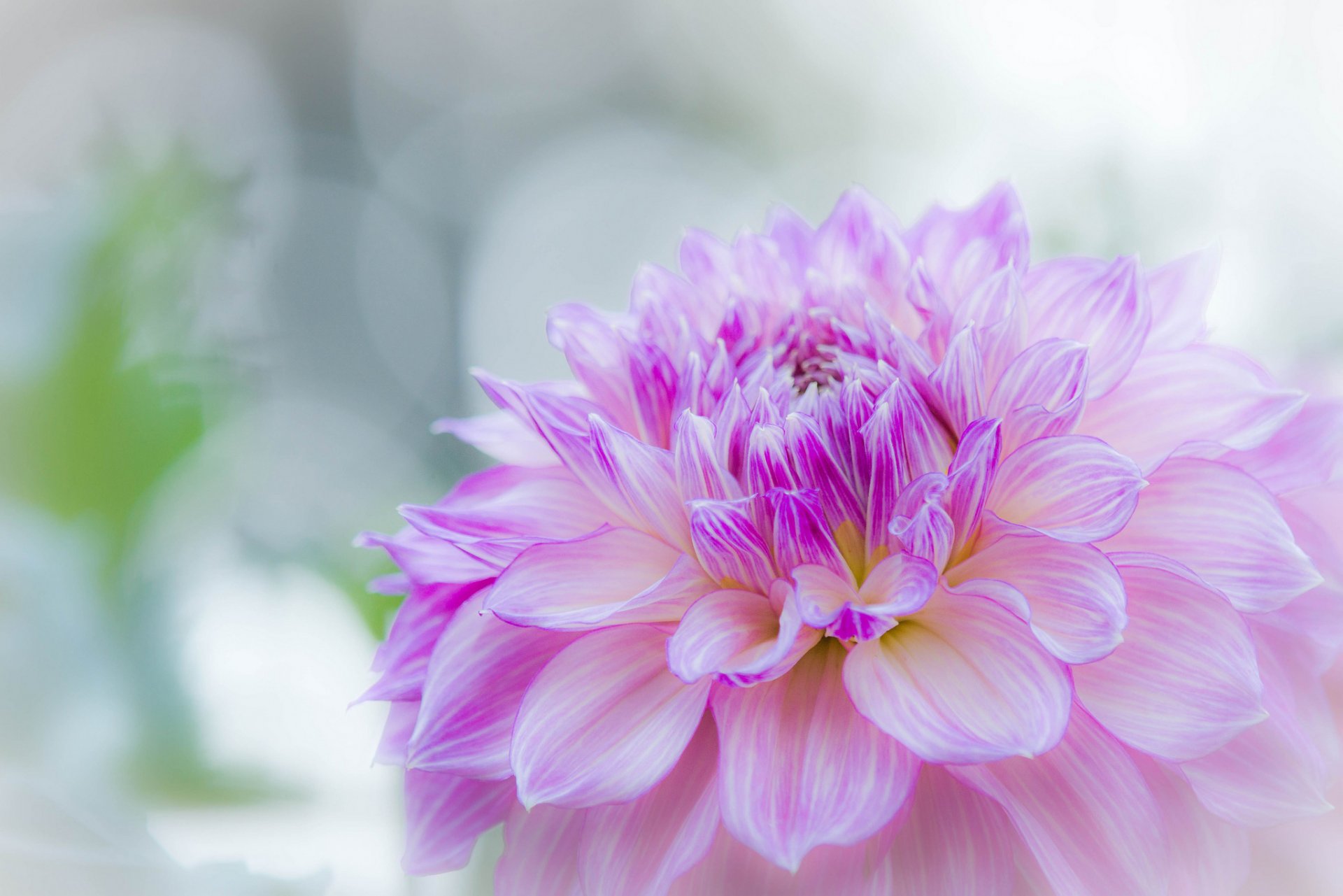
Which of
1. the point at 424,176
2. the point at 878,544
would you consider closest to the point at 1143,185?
the point at 878,544

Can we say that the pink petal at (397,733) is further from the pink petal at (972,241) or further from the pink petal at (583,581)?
the pink petal at (972,241)

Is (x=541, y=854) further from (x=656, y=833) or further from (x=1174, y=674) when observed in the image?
(x=1174, y=674)

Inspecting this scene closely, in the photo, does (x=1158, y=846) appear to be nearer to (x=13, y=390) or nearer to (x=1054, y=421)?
(x=1054, y=421)

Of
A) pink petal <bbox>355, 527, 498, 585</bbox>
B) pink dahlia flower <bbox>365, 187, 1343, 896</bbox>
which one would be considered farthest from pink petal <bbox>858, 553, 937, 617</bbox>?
pink petal <bbox>355, 527, 498, 585</bbox>

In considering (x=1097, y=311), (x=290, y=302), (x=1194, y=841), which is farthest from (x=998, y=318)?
(x=290, y=302)

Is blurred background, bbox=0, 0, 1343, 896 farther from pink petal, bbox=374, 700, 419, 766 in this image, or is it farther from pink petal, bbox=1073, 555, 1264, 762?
pink petal, bbox=1073, 555, 1264, 762

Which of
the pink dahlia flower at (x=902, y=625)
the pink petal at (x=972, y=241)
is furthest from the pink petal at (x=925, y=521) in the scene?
the pink petal at (x=972, y=241)

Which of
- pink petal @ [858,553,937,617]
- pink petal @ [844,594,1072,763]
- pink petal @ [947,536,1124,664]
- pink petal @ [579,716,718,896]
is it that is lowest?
pink petal @ [579,716,718,896]

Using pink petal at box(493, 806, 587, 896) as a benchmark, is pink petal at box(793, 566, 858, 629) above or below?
above
